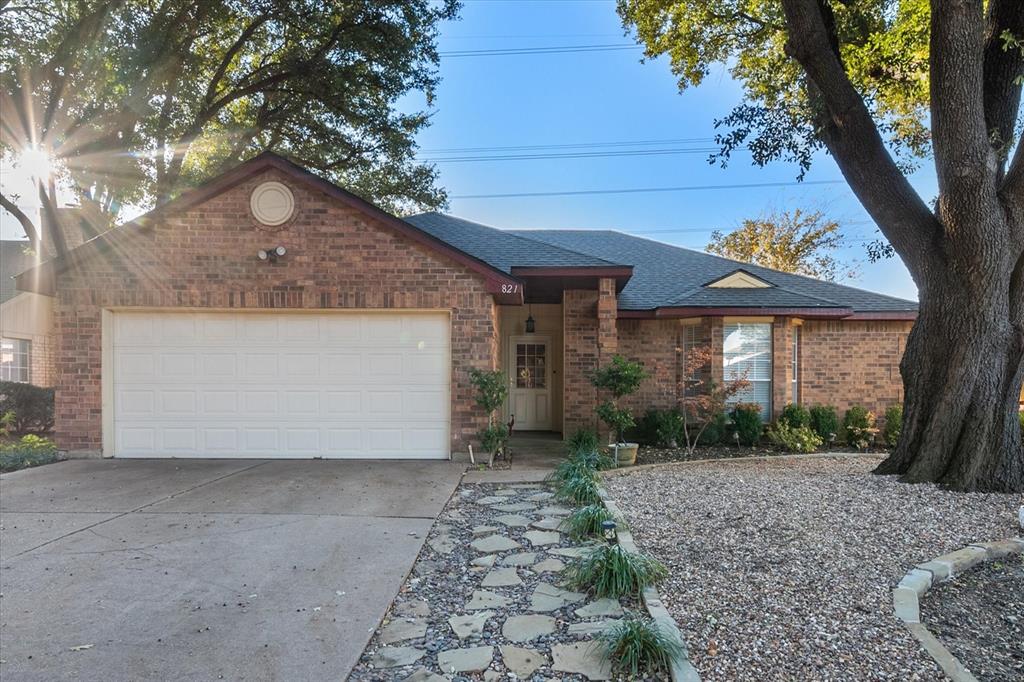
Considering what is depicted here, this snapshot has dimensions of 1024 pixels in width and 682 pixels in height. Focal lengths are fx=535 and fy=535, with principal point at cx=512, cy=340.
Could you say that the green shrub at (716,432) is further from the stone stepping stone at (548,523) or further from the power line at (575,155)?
the power line at (575,155)

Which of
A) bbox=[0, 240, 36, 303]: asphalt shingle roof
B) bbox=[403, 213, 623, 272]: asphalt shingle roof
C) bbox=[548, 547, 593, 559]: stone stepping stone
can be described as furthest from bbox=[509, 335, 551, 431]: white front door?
bbox=[0, 240, 36, 303]: asphalt shingle roof

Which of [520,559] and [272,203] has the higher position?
[272,203]

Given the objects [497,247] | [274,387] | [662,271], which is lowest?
[274,387]

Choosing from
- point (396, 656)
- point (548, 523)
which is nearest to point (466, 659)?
point (396, 656)

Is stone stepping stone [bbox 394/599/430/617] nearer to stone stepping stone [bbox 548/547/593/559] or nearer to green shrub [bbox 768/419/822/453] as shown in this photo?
stone stepping stone [bbox 548/547/593/559]

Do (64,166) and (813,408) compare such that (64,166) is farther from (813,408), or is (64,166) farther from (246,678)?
(813,408)

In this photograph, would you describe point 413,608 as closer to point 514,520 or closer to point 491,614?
point 491,614

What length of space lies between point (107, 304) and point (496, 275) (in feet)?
19.5

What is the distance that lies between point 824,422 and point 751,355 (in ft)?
5.83

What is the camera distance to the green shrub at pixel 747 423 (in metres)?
9.83

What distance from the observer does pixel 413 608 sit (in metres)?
3.40

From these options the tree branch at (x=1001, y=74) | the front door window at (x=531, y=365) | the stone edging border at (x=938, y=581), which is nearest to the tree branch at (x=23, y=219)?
the front door window at (x=531, y=365)

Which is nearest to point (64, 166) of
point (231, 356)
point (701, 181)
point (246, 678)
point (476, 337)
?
point (231, 356)

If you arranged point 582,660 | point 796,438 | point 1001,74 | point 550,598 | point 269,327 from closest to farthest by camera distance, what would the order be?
1. point 582,660
2. point 550,598
3. point 1001,74
4. point 269,327
5. point 796,438
